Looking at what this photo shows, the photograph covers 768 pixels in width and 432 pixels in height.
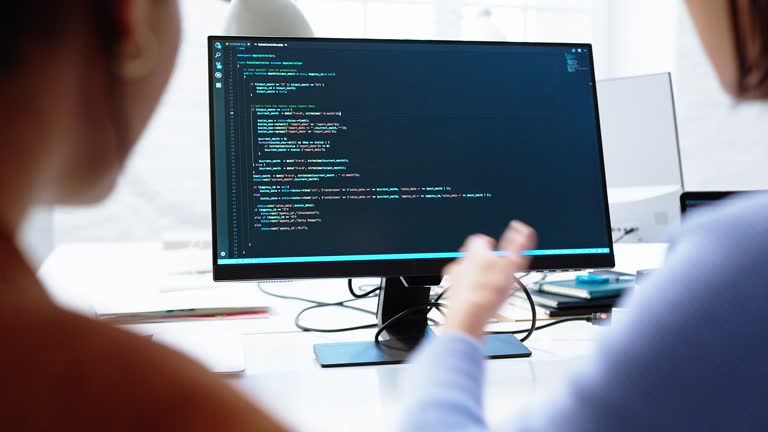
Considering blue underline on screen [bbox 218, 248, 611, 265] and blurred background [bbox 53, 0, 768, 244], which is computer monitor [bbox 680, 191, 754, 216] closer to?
blue underline on screen [bbox 218, 248, 611, 265]

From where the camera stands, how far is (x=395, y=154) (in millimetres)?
1122

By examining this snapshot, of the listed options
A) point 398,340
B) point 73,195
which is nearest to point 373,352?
point 398,340

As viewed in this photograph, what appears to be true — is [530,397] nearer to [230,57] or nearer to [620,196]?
[230,57]

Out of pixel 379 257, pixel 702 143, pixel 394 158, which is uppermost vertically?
pixel 702 143

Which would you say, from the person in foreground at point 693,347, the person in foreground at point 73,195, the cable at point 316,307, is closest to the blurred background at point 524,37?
the cable at point 316,307

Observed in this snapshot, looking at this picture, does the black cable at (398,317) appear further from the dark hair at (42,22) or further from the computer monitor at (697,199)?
the dark hair at (42,22)

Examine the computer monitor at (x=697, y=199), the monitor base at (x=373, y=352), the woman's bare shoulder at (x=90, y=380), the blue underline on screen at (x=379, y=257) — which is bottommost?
the monitor base at (x=373, y=352)

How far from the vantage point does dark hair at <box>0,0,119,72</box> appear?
10.2 inches

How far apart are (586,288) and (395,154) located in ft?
1.80

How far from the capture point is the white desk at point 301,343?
2.75 feet

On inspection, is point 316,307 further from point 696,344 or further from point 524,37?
point 524,37

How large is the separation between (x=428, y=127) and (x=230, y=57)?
12.9 inches

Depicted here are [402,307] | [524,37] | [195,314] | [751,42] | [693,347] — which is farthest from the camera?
[524,37]

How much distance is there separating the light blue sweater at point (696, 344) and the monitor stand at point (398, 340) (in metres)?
0.59
